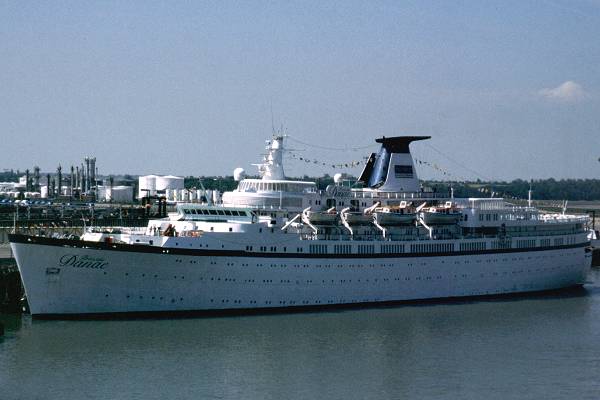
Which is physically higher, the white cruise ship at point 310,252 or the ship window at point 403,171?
the ship window at point 403,171

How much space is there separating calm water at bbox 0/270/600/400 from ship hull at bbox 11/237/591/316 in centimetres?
111

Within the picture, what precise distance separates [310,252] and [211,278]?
5.58 meters

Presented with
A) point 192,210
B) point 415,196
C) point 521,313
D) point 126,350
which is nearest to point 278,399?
point 126,350

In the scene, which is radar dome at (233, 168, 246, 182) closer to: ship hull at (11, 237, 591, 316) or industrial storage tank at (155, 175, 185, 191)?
ship hull at (11, 237, 591, 316)

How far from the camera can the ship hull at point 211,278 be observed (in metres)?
42.1

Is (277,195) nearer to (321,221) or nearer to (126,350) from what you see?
(321,221)

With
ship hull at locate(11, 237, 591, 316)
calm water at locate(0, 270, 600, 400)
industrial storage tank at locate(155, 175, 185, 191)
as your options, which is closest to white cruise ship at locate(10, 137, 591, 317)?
ship hull at locate(11, 237, 591, 316)

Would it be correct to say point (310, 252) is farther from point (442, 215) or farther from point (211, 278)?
point (442, 215)

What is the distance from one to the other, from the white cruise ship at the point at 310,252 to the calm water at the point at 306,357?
57.6 inches

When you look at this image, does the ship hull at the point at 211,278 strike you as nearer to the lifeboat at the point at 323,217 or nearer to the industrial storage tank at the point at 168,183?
the lifeboat at the point at 323,217

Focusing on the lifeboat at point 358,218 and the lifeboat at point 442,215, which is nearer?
the lifeboat at point 358,218

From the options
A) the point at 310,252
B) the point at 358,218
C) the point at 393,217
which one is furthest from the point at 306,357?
the point at 393,217

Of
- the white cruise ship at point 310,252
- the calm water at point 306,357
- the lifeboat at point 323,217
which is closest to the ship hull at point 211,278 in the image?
the white cruise ship at point 310,252

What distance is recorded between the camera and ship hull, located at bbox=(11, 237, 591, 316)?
42.1m
